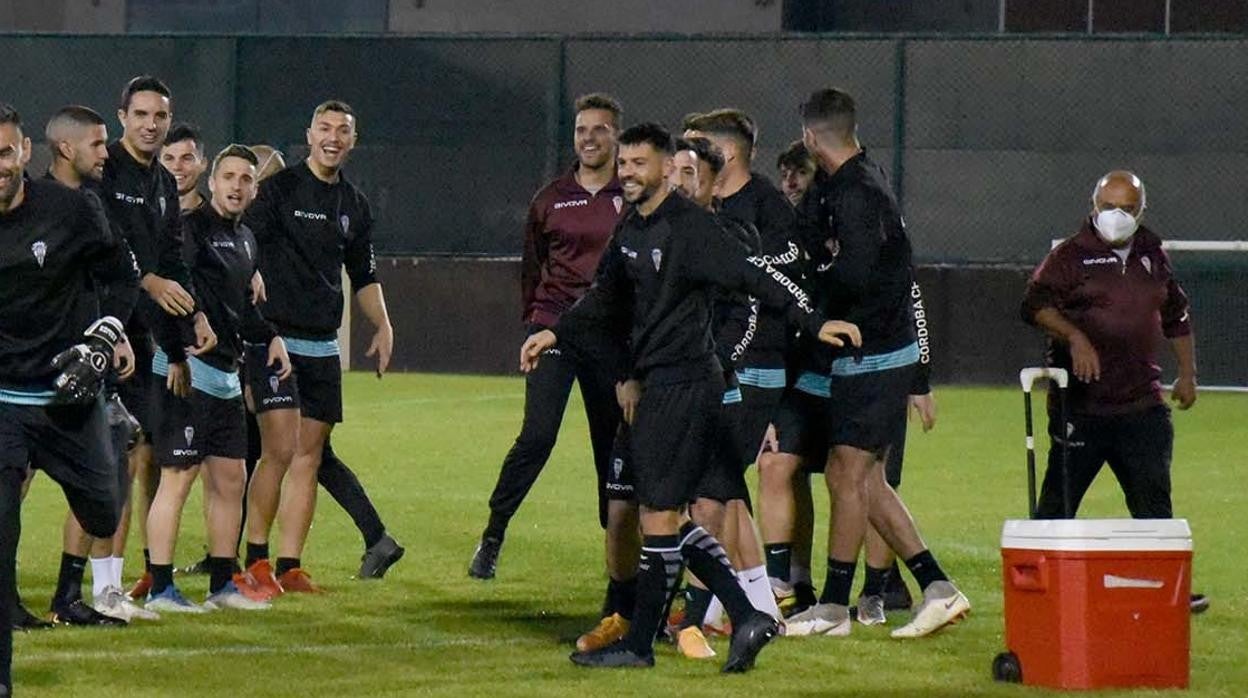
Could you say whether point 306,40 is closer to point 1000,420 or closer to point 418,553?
point 1000,420

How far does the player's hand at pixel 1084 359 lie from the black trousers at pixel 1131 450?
0.24 m

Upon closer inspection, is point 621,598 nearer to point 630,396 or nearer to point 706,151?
point 630,396

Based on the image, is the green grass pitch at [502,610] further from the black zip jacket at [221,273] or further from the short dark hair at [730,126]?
the short dark hair at [730,126]

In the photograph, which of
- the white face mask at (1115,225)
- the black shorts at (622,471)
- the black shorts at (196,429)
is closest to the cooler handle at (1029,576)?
the black shorts at (622,471)

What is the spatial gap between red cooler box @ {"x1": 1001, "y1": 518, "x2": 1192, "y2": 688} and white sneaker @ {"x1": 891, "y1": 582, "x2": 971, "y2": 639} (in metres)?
1.10

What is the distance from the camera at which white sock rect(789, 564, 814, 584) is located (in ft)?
32.2

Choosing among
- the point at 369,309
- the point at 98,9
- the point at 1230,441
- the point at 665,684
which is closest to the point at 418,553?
the point at 369,309

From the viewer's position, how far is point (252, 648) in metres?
8.76

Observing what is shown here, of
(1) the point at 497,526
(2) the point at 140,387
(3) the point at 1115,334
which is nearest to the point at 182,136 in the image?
(2) the point at 140,387

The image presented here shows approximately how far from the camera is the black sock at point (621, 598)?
893 centimetres

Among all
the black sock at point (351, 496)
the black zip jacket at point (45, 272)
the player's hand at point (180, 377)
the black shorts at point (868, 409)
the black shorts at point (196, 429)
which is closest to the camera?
the black zip jacket at point (45, 272)

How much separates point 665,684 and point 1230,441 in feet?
32.5

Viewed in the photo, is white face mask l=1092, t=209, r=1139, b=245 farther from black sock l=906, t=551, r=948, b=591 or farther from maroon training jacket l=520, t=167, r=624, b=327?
maroon training jacket l=520, t=167, r=624, b=327

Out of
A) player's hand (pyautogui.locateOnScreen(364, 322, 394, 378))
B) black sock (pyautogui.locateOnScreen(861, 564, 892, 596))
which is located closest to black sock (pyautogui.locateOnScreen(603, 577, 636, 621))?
black sock (pyautogui.locateOnScreen(861, 564, 892, 596))
